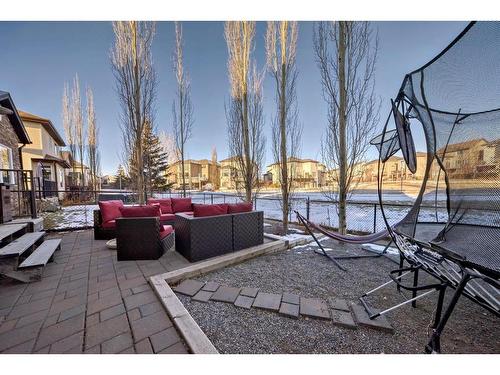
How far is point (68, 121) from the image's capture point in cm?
1600

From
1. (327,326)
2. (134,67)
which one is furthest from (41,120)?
(327,326)

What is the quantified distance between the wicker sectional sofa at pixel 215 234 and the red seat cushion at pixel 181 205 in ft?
7.42

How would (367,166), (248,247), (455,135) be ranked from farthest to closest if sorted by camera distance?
(367,166)
(248,247)
(455,135)

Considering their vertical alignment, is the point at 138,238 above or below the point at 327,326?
above

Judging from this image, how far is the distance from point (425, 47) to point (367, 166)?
215cm

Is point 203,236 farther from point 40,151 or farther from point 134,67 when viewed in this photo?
point 40,151

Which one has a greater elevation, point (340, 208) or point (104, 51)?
point (104, 51)

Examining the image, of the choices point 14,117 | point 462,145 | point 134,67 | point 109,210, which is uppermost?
point 134,67

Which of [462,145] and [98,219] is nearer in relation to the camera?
[462,145]

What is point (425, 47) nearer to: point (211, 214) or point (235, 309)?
point (211, 214)

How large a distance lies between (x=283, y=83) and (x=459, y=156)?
420 centimetres

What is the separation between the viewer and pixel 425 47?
3.07m

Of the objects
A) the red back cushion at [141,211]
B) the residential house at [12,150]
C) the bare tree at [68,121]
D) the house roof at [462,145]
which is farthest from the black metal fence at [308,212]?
the bare tree at [68,121]
